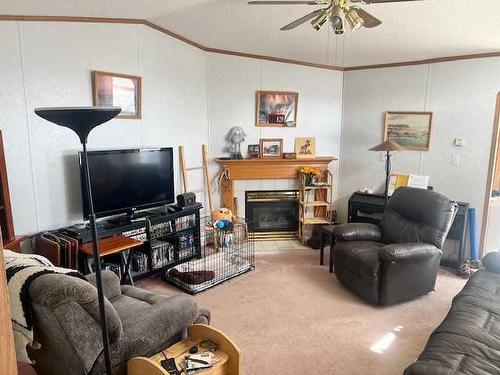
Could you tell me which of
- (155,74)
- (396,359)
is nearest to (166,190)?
(155,74)

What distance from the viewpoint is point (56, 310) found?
Answer: 143cm

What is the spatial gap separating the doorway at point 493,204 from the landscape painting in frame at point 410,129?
0.67m

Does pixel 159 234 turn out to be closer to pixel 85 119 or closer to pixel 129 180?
pixel 129 180

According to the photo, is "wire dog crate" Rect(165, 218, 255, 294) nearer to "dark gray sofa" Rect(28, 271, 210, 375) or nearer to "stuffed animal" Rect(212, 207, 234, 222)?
"stuffed animal" Rect(212, 207, 234, 222)

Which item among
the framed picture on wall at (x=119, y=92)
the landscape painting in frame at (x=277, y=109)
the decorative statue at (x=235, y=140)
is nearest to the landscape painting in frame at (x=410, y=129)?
the landscape painting in frame at (x=277, y=109)

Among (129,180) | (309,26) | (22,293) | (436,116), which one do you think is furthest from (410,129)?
(22,293)

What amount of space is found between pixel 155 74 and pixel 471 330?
135 inches

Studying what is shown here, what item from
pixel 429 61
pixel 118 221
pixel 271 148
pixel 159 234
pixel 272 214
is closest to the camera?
pixel 118 221

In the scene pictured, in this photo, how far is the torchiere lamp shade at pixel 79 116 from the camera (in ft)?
4.33

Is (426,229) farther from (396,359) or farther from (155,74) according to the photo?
(155,74)

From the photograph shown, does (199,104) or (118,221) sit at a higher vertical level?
(199,104)

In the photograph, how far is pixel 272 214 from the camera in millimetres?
4980

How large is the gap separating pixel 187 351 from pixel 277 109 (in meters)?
3.51

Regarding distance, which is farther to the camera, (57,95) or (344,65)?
(344,65)
